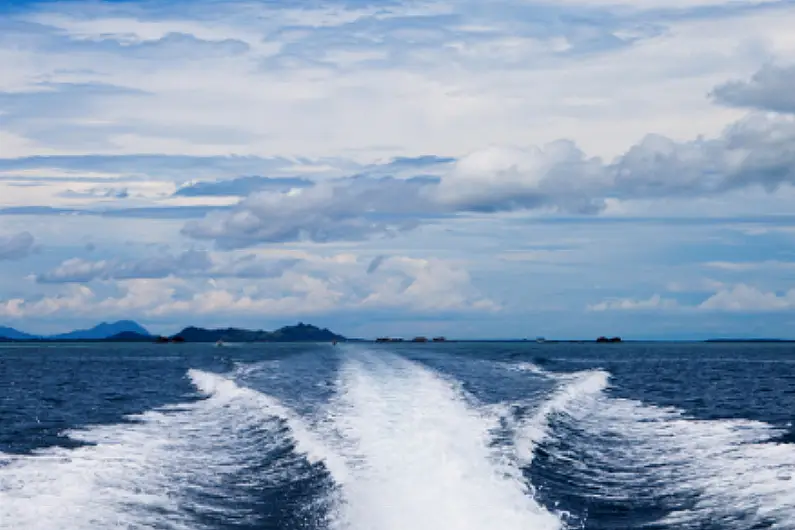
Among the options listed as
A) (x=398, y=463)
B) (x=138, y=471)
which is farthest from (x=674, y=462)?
(x=138, y=471)

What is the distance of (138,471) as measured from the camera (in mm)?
20859

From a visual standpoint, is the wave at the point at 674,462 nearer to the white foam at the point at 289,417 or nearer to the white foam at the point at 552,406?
the white foam at the point at 552,406

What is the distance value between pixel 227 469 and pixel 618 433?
1338 centimetres

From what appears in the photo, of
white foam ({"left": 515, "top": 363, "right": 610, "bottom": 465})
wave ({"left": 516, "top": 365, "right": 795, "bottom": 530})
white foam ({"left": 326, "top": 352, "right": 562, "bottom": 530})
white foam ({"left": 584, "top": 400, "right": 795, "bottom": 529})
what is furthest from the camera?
white foam ({"left": 515, "top": 363, "right": 610, "bottom": 465})

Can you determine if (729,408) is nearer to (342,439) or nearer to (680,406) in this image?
(680,406)

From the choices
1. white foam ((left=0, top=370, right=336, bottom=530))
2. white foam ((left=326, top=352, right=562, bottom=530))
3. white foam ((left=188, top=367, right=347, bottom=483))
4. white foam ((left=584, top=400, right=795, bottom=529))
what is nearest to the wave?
white foam ((left=584, top=400, right=795, bottom=529))

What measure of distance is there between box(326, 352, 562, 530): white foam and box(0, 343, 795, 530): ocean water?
58 millimetres

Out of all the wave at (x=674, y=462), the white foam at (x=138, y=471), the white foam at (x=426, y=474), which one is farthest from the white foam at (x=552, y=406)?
the white foam at (x=138, y=471)

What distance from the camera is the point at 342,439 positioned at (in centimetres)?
2433

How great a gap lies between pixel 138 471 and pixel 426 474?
7171 mm

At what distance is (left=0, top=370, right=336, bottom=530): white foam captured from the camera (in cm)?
1630

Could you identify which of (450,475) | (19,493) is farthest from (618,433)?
(19,493)

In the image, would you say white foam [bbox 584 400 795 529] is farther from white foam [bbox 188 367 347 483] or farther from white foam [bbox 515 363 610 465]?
white foam [bbox 188 367 347 483]

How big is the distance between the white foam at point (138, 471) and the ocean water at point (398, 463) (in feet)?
0.21
